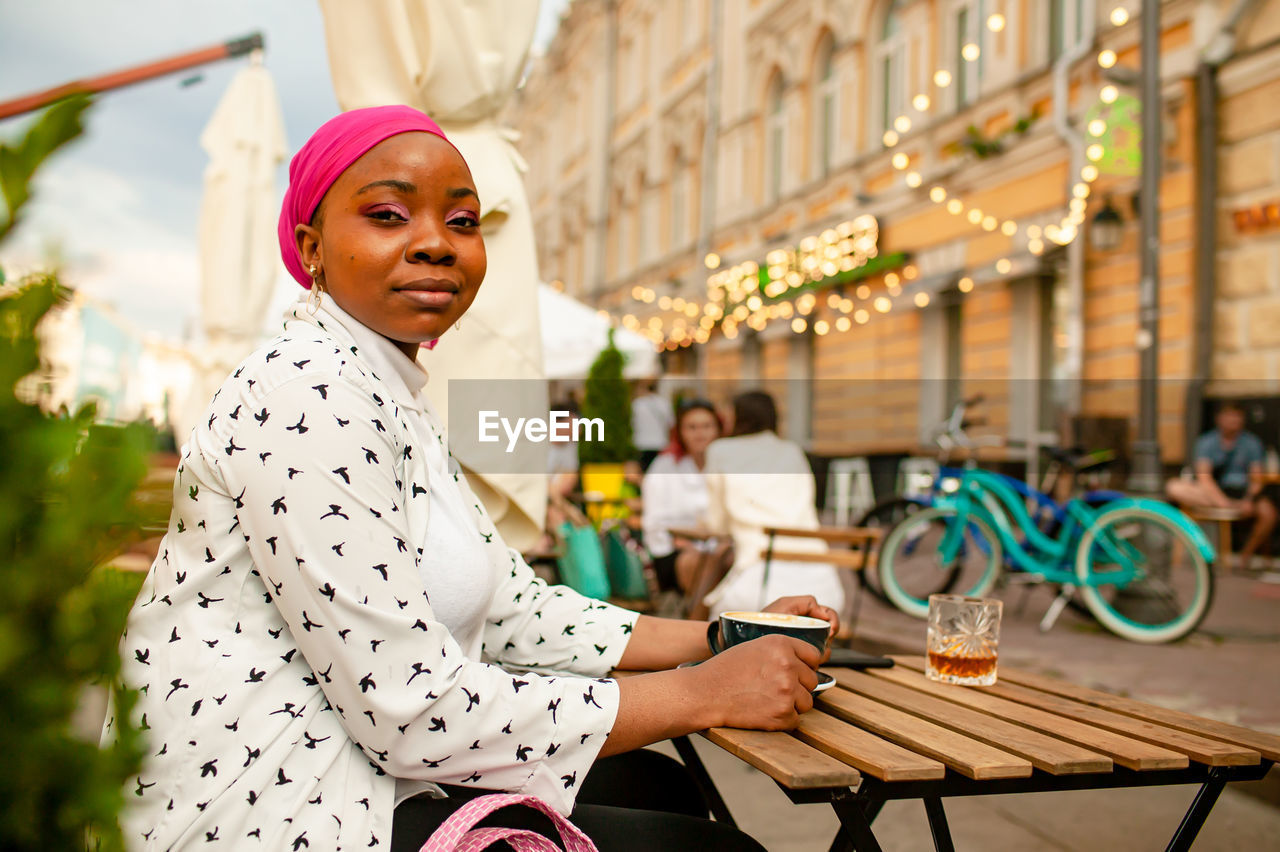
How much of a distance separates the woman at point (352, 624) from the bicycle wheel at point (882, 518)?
519cm

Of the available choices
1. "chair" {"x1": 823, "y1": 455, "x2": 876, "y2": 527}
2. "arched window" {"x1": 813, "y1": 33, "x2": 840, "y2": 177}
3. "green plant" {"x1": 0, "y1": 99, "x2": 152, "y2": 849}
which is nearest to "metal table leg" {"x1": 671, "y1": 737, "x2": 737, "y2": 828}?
"green plant" {"x1": 0, "y1": 99, "x2": 152, "y2": 849}

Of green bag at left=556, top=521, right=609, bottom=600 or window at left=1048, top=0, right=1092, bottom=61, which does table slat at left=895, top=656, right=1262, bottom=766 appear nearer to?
green bag at left=556, top=521, right=609, bottom=600

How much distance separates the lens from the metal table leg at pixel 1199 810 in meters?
1.29

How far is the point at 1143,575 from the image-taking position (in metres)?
5.55

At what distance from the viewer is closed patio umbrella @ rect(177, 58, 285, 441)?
20.1 ft

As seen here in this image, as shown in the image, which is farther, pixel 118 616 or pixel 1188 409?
pixel 1188 409

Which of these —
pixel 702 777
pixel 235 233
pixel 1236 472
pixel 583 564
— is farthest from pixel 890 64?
pixel 702 777

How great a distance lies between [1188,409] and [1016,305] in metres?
2.97

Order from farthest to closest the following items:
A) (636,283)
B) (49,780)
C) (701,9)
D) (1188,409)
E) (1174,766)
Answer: (636,283) < (701,9) < (1188,409) < (1174,766) < (49,780)

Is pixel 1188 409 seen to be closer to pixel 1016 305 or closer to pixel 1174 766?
pixel 1016 305

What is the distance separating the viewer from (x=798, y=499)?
15.3ft

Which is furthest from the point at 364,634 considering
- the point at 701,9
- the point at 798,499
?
the point at 701,9

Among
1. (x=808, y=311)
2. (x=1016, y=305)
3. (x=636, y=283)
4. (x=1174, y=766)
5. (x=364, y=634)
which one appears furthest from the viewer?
(x=636, y=283)

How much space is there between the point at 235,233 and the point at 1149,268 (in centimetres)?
590
